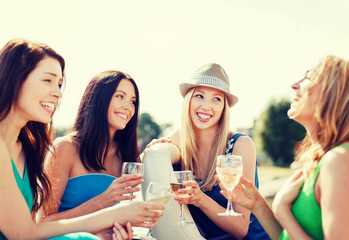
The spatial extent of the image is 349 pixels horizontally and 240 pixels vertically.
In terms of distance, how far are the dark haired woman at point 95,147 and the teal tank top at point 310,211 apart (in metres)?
2.32

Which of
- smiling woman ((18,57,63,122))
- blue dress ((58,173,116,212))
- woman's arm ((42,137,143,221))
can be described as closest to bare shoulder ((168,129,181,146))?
blue dress ((58,173,116,212))

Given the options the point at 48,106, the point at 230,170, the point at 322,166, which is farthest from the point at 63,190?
the point at 322,166

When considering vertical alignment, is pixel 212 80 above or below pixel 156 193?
above

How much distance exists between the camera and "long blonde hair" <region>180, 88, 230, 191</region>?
4.79 meters

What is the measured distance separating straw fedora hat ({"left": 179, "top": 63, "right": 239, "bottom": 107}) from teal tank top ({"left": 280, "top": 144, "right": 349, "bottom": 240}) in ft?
7.85

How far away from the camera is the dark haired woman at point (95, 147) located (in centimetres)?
445

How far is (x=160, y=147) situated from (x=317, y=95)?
2198 millimetres

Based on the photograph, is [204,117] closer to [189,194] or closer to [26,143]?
[189,194]

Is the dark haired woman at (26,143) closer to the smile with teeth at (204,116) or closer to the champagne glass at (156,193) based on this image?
the champagne glass at (156,193)

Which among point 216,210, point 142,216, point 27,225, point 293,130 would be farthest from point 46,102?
point 293,130

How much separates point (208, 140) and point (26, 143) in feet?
7.97

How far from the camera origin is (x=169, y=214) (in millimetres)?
4051

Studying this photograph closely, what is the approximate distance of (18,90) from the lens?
317 centimetres

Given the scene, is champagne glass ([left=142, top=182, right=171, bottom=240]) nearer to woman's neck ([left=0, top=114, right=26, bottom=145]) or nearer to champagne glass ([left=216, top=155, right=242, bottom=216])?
champagne glass ([left=216, top=155, right=242, bottom=216])
